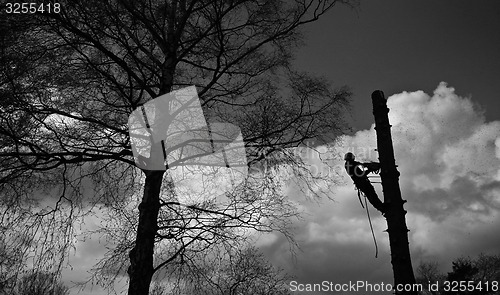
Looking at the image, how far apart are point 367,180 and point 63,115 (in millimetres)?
4515

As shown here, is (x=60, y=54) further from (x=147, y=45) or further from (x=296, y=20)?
(x=296, y=20)

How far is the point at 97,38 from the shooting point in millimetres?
5945

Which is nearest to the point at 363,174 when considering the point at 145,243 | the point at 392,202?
the point at 392,202

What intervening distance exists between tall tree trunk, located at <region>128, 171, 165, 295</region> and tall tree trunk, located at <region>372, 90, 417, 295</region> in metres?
3.40

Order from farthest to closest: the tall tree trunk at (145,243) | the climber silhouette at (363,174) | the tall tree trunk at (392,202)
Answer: the tall tree trunk at (145,243)
the climber silhouette at (363,174)
the tall tree trunk at (392,202)

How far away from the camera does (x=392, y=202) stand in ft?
15.2

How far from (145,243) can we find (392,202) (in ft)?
11.6

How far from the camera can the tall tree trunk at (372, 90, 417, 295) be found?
445 centimetres

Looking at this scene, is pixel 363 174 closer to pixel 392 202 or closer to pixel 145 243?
pixel 392 202

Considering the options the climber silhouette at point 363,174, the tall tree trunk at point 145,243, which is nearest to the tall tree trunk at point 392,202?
the climber silhouette at point 363,174

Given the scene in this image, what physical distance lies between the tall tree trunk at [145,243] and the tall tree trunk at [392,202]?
11.2ft

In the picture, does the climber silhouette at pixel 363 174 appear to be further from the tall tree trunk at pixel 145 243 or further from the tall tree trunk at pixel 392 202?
the tall tree trunk at pixel 145 243

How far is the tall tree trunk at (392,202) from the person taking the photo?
445cm

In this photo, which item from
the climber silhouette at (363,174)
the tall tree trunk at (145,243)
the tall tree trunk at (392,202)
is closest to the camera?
the tall tree trunk at (392,202)
